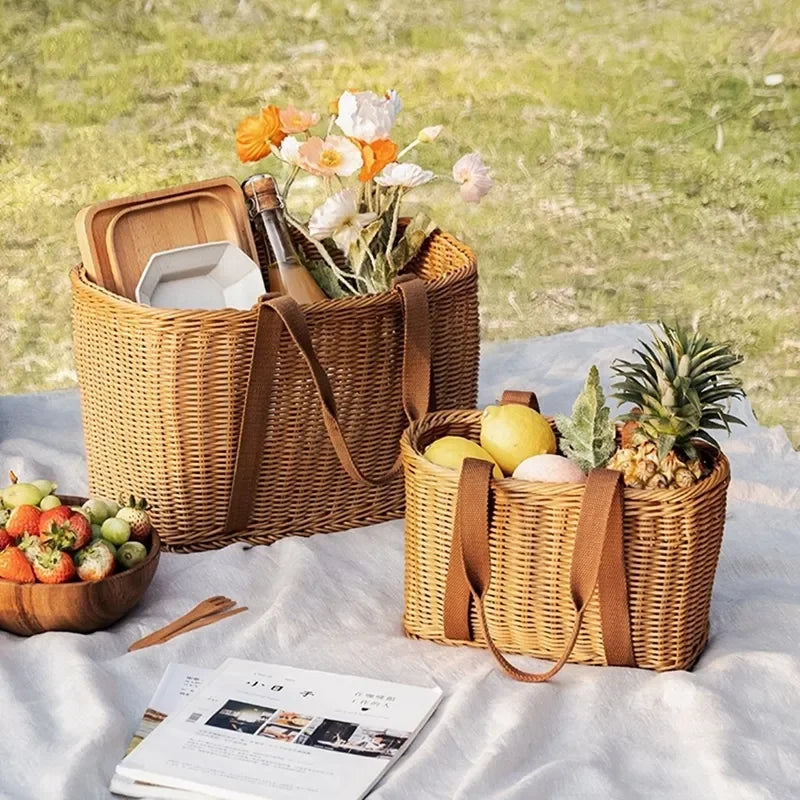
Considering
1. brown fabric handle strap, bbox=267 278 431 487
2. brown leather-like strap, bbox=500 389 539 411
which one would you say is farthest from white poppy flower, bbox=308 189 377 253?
brown leather-like strap, bbox=500 389 539 411

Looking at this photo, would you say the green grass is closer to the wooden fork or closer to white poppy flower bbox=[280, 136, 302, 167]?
white poppy flower bbox=[280, 136, 302, 167]

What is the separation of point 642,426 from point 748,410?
939mm

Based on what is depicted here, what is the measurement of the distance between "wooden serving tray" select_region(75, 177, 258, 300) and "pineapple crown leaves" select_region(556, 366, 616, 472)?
664mm

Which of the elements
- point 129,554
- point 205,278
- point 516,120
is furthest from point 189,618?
point 516,120

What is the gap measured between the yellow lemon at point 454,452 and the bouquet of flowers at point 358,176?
17.2 inches

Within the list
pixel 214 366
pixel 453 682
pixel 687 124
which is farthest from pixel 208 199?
pixel 687 124

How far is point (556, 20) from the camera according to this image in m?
4.54

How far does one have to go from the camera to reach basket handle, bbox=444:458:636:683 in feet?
4.93

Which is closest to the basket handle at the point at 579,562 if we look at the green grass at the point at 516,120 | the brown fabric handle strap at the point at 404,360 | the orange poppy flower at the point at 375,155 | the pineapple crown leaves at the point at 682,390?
the pineapple crown leaves at the point at 682,390

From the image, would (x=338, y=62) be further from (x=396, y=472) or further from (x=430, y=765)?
(x=430, y=765)

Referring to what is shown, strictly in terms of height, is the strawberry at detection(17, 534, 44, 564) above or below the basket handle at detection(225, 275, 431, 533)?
below

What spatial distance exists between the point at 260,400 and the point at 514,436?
38 cm

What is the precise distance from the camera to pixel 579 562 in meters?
1.52

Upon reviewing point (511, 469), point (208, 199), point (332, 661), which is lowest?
point (332, 661)
